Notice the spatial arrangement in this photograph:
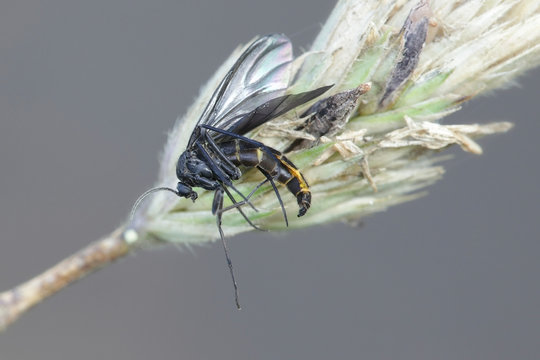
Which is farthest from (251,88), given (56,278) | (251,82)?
(56,278)

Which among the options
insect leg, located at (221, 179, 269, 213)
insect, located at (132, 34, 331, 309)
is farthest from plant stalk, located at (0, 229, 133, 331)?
insect leg, located at (221, 179, 269, 213)

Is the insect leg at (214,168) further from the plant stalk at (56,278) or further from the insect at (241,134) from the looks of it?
the plant stalk at (56,278)

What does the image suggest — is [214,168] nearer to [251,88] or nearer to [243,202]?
[243,202]

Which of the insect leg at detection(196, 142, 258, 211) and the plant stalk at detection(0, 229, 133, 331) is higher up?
the insect leg at detection(196, 142, 258, 211)

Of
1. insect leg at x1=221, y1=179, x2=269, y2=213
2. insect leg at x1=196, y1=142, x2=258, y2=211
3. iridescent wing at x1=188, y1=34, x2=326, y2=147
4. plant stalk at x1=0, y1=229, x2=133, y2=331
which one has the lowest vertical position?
insect leg at x1=221, y1=179, x2=269, y2=213

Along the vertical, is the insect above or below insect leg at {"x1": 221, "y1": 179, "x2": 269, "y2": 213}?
above

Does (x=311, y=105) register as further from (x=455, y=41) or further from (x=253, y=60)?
(x=455, y=41)

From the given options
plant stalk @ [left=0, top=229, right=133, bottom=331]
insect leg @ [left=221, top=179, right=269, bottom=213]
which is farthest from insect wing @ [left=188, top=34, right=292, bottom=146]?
plant stalk @ [left=0, top=229, right=133, bottom=331]

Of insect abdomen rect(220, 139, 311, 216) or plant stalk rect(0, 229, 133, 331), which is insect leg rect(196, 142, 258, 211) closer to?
insect abdomen rect(220, 139, 311, 216)

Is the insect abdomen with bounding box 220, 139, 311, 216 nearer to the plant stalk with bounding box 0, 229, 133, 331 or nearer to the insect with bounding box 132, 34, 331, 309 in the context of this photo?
the insect with bounding box 132, 34, 331, 309
